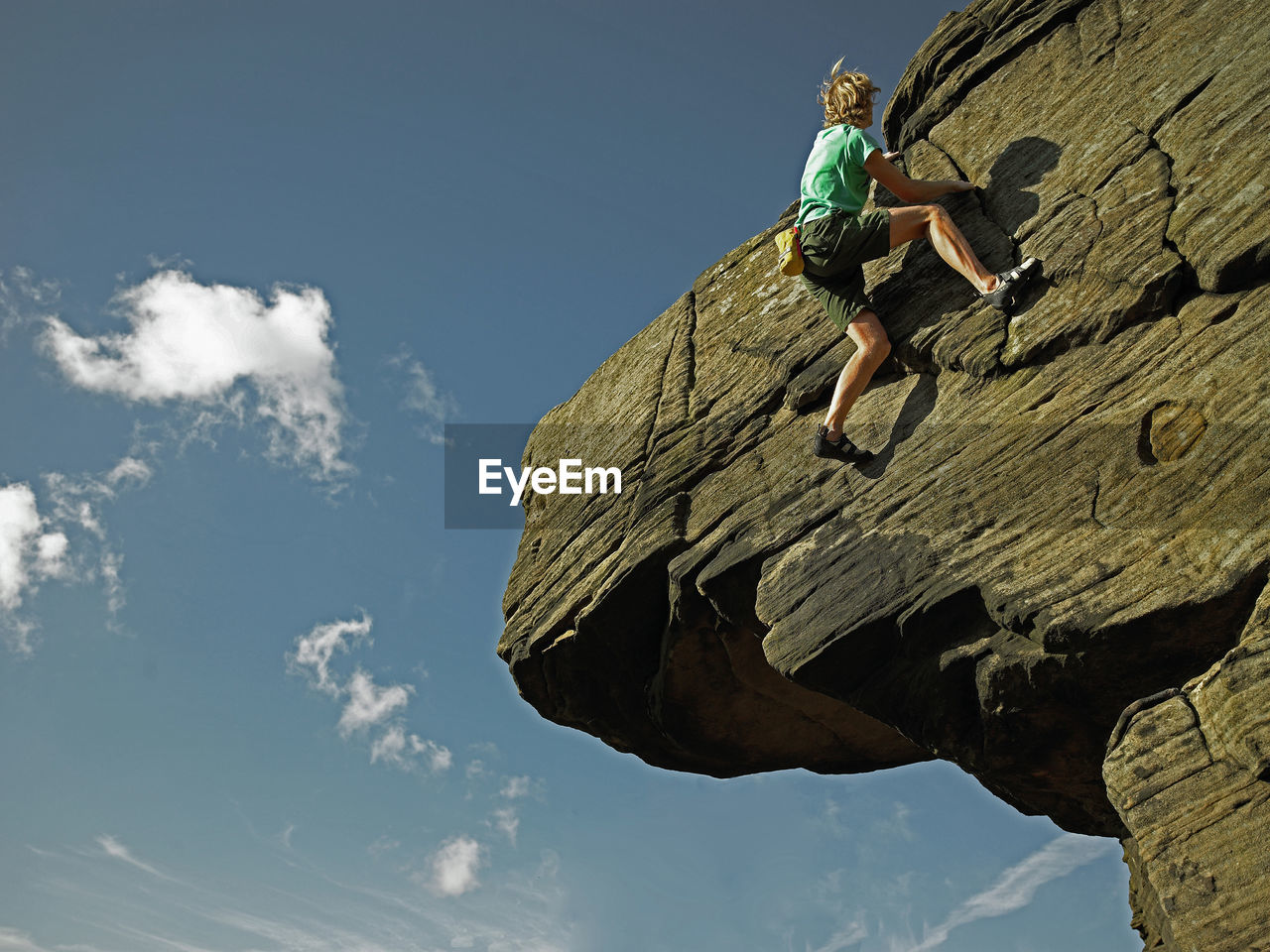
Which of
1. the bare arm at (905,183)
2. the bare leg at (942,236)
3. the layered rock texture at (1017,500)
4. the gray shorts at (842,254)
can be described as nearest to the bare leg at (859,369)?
the gray shorts at (842,254)

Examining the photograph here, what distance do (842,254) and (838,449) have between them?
188cm

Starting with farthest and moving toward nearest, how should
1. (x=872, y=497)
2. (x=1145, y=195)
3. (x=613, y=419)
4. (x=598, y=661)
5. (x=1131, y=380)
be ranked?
1. (x=613, y=419)
2. (x=598, y=661)
3. (x=872, y=497)
4. (x=1145, y=195)
5. (x=1131, y=380)

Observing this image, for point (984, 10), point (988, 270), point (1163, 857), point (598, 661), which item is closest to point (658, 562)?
point (598, 661)

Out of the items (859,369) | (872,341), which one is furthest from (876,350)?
(859,369)

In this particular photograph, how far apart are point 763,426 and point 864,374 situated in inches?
58.8

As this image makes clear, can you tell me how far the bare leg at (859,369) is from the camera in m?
9.80

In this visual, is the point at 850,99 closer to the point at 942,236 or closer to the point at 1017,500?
the point at 942,236

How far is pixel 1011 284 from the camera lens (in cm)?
923

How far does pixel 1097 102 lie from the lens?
1001cm

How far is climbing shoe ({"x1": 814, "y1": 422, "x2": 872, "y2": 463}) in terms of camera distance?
9.82m

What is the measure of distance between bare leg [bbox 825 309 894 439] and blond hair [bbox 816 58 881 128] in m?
2.01

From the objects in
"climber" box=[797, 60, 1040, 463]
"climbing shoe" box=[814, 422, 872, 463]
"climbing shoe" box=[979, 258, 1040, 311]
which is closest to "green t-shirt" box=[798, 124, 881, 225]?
"climber" box=[797, 60, 1040, 463]

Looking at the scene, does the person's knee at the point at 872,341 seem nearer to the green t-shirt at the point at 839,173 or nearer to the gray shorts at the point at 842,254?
the gray shorts at the point at 842,254

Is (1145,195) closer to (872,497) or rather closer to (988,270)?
(988,270)
